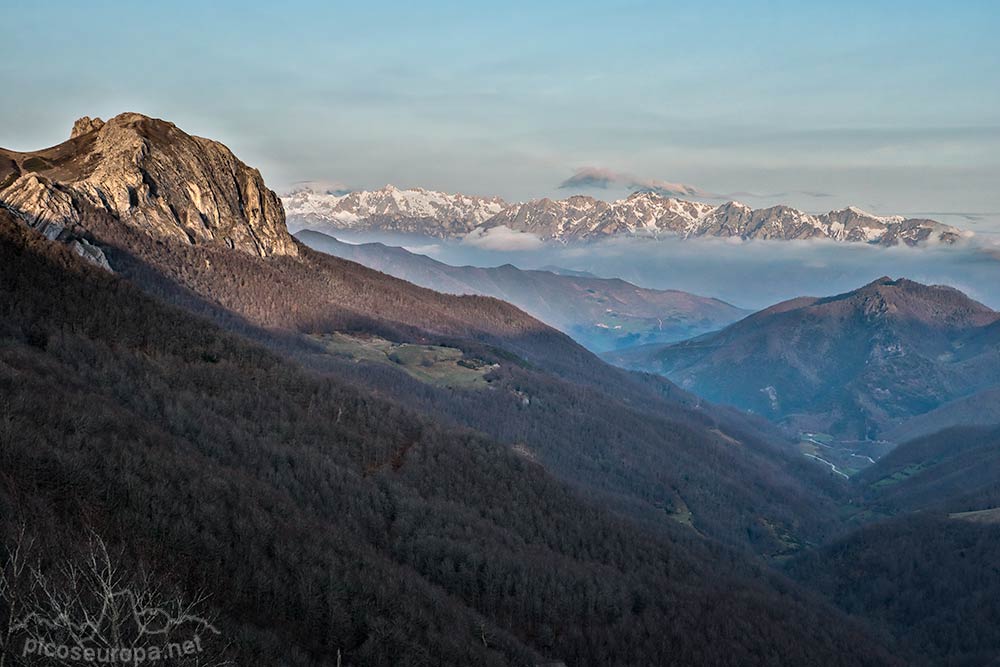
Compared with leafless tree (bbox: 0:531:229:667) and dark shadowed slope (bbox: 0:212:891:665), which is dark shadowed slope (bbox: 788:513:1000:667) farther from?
leafless tree (bbox: 0:531:229:667)

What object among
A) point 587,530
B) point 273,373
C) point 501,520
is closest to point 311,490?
point 501,520

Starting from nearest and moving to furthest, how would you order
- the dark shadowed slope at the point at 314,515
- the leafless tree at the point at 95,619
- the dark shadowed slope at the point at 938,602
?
the leafless tree at the point at 95,619, the dark shadowed slope at the point at 314,515, the dark shadowed slope at the point at 938,602

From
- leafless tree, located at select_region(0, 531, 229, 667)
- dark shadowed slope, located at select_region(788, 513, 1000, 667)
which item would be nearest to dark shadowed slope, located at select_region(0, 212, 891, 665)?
leafless tree, located at select_region(0, 531, 229, 667)

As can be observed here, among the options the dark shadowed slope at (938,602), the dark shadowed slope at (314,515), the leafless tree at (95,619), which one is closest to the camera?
the leafless tree at (95,619)

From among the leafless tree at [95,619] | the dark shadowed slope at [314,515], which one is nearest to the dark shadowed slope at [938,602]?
the dark shadowed slope at [314,515]

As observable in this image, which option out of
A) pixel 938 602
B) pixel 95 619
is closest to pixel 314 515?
pixel 95 619

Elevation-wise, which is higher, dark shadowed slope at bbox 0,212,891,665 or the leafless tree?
the leafless tree

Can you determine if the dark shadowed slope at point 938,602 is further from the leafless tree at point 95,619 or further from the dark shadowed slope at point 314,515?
the leafless tree at point 95,619

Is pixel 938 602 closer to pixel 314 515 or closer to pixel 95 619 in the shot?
pixel 314 515

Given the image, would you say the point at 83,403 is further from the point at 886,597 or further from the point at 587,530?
the point at 886,597
